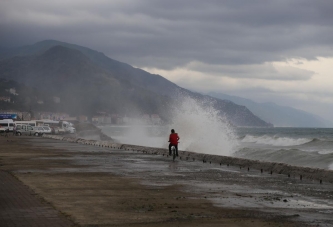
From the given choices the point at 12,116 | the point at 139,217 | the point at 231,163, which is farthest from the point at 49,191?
the point at 12,116

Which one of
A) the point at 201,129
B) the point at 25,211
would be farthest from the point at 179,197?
the point at 201,129

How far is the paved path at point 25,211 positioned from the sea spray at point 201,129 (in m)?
34.9

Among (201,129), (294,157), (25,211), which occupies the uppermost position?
(201,129)

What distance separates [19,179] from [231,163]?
11.0m

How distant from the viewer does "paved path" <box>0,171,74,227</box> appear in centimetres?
948

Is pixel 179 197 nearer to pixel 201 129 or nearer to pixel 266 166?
pixel 266 166

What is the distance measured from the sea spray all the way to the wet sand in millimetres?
28295

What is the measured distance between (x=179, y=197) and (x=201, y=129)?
41.4 meters

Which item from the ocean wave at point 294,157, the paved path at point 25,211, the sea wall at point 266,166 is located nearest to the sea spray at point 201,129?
the ocean wave at point 294,157

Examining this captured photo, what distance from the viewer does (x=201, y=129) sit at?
54.7 meters

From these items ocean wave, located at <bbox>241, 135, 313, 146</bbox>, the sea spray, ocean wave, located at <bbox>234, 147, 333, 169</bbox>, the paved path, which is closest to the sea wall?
the paved path

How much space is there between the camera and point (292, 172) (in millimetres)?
20344

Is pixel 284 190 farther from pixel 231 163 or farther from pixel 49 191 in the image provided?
pixel 231 163

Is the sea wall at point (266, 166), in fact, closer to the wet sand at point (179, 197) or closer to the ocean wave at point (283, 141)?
the wet sand at point (179, 197)
